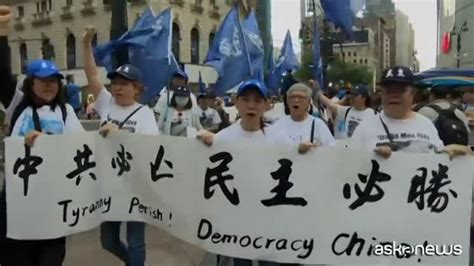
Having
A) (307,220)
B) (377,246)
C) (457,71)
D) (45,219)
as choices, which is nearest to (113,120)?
(45,219)

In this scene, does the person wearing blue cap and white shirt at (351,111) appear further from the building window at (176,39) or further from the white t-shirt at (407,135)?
the building window at (176,39)

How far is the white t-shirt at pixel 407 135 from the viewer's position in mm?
3584

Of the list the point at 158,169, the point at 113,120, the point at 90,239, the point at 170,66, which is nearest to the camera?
the point at 158,169

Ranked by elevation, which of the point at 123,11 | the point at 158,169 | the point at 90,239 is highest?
the point at 123,11

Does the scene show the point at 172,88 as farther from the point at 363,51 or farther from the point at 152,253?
the point at 363,51

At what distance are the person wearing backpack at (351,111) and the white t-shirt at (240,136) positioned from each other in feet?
10.9

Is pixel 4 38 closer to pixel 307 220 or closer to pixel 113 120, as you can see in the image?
pixel 113 120

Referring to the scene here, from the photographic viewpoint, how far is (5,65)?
3.73 metres

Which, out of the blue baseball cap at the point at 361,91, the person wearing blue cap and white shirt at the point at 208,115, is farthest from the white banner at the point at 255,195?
the person wearing blue cap and white shirt at the point at 208,115

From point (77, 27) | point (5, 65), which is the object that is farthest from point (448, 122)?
point (77, 27)

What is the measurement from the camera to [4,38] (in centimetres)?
374

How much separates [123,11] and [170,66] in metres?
1.48

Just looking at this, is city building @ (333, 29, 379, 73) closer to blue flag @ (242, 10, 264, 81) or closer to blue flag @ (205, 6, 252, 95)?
blue flag @ (242, 10, 264, 81)

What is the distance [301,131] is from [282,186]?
21.3 inches
